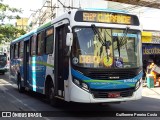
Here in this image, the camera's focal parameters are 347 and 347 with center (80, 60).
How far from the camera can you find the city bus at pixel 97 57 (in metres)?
9.96

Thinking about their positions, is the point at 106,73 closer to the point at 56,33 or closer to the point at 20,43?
the point at 56,33

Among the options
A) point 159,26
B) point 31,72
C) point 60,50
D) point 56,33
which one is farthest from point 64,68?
Answer: point 159,26

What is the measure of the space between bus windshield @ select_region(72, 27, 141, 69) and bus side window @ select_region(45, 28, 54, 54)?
2.30 meters

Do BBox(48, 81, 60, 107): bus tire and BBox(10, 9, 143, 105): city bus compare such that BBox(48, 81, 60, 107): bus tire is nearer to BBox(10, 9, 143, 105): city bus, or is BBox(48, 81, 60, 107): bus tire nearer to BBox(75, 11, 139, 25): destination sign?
BBox(10, 9, 143, 105): city bus

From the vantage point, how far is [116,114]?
10.8 meters

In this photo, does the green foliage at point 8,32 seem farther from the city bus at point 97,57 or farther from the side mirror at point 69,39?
the side mirror at point 69,39

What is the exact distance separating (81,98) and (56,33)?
289 centimetres

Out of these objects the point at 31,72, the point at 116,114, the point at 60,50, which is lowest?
the point at 116,114

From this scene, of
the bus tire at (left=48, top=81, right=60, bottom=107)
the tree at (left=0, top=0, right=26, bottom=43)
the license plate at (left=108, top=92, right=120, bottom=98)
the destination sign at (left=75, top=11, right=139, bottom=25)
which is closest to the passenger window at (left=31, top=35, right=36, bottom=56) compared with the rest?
the bus tire at (left=48, top=81, right=60, bottom=107)

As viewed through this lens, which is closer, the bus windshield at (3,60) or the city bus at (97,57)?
the city bus at (97,57)

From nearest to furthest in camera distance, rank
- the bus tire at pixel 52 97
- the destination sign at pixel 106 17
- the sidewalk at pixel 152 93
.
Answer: the destination sign at pixel 106 17 < the bus tire at pixel 52 97 < the sidewalk at pixel 152 93

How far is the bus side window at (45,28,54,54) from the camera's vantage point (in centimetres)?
1230

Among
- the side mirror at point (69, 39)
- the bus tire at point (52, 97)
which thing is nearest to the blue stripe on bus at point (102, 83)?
the side mirror at point (69, 39)

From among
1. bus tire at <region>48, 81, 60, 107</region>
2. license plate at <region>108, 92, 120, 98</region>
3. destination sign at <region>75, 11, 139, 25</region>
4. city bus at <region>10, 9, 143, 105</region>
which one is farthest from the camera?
bus tire at <region>48, 81, 60, 107</region>
